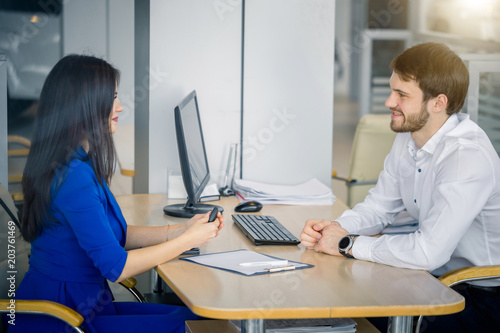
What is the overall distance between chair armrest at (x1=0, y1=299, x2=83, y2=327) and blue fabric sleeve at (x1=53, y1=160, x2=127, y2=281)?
0.13 m

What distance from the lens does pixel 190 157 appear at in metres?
2.06

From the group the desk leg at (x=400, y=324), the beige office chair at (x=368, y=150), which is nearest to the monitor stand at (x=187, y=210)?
the desk leg at (x=400, y=324)

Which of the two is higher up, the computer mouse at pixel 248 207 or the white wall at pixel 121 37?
the white wall at pixel 121 37

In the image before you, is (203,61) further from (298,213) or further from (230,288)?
(230,288)

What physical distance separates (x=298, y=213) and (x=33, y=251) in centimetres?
108

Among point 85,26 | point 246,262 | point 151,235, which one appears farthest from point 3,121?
point 85,26

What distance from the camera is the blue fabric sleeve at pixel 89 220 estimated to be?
154 centimetres

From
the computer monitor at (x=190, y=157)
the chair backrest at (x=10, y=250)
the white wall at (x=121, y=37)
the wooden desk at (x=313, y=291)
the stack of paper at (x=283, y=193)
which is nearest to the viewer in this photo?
the wooden desk at (x=313, y=291)

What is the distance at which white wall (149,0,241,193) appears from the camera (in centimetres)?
265

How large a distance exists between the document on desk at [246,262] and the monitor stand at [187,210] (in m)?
0.54

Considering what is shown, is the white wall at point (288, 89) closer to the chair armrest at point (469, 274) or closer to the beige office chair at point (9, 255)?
the beige office chair at point (9, 255)

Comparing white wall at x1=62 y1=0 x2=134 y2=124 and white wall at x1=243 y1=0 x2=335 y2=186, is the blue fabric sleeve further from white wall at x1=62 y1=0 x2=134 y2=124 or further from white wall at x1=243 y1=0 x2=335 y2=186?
white wall at x1=62 y1=0 x2=134 y2=124

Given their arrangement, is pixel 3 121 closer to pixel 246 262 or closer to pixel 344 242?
pixel 246 262

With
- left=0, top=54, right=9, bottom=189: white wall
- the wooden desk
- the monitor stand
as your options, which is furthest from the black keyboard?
left=0, top=54, right=9, bottom=189: white wall
